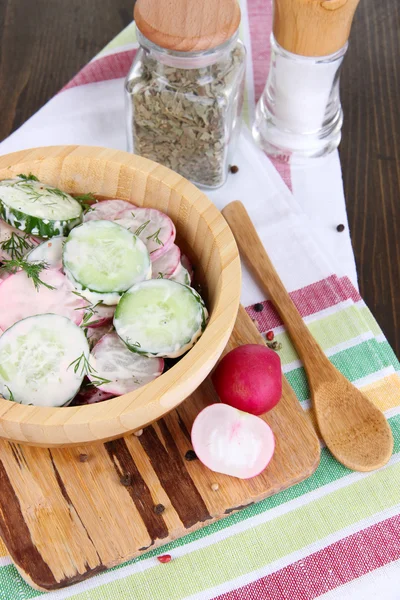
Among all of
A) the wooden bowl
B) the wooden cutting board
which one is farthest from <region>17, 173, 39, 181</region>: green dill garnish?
the wooden cutting board

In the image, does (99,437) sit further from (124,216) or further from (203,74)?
(203,74)

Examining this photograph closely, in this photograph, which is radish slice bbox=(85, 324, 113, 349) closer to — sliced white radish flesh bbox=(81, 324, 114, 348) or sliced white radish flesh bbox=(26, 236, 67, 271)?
sliced white radish flesh bbox=(81, 324, 114, 348)

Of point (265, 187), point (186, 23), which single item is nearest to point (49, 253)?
point (186, 23)

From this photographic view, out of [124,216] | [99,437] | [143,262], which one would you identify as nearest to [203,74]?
[124,216]

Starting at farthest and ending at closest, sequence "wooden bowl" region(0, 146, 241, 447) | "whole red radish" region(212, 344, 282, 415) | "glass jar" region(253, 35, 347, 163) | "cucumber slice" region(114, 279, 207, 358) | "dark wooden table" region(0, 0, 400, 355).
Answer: "dark wooden table" region(0, 0, 400, 355) → "glass jar" region(253, 35, 347, 163) → "whole red radish" region(212, 344, 282, 415) → "cucumber slice" region(114, 279, 207, 358) → "wooden bowl" region(0, 146, 241, 447)

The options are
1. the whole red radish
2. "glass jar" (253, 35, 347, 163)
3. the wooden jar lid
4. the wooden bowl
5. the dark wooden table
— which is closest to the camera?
the wooden bowl

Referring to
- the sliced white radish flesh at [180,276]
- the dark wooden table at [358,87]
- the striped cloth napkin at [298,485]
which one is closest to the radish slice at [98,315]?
the sliced white radish flesh at [180,276]
